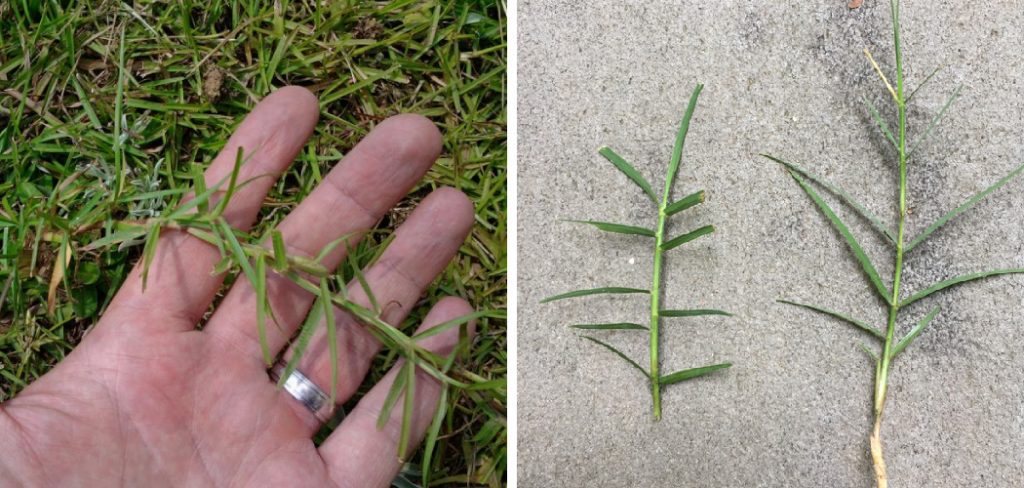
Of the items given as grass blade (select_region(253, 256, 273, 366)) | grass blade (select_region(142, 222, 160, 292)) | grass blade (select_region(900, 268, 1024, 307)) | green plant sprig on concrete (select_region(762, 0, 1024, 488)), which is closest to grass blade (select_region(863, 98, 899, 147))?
green plant sprig on concrete (select_region(762, 0, 1024, 488))

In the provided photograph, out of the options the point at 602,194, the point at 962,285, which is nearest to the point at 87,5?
the point at 602,194

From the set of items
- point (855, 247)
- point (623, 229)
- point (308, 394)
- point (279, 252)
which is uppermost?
point (855, 247)

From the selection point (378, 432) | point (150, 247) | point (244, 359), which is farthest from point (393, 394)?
point (150, 247)

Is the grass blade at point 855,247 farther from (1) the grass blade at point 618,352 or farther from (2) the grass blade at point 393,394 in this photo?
(2) the grass blade at point 393,394

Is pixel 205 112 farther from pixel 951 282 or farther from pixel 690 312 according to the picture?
pixel 951 282

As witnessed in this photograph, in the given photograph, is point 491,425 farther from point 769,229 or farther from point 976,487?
point 976,487
